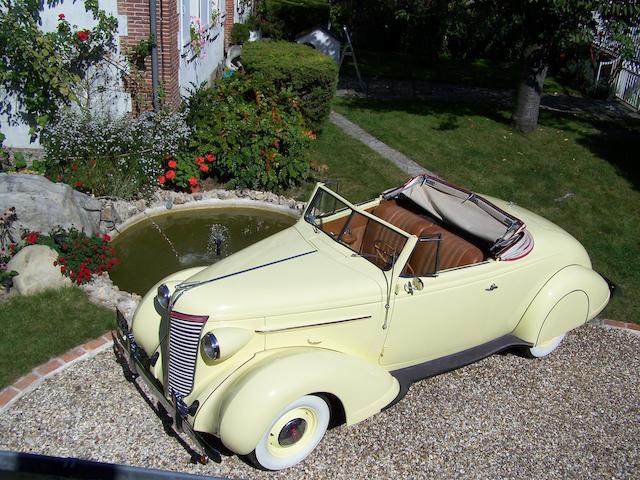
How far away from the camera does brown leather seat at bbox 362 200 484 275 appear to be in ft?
19.3

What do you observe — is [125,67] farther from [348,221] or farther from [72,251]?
[348,221]

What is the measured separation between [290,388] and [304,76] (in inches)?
320

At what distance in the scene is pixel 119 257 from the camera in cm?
811

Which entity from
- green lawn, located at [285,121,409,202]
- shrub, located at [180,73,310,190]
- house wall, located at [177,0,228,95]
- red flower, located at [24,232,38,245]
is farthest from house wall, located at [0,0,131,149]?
red flower, located at [24,232,38,245]

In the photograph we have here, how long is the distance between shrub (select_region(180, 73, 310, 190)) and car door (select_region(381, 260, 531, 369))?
4511 mm

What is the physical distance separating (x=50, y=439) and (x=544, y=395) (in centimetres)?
445

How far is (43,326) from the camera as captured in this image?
6.54 metres

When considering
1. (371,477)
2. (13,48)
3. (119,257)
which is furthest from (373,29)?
(371,477)

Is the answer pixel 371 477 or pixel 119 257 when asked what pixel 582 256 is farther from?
pixel 119 257

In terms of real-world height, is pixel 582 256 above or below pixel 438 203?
below

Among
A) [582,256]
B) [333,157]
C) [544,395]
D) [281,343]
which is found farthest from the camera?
[333,157]

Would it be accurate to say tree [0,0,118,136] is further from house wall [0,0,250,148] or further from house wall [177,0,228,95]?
house wall [177,0,228,95]

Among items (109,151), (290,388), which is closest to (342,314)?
(290,388)

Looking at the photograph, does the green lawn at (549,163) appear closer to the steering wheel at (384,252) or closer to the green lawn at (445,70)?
the green lawn at (445,70)
